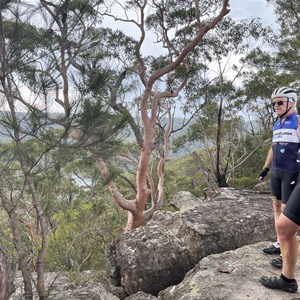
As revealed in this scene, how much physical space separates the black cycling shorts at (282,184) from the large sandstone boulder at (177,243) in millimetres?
1801

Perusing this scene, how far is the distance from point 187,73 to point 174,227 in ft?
22.8

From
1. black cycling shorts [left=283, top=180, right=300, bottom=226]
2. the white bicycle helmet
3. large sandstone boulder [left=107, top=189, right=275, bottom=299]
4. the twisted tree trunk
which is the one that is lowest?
large sandstone boulder [left=107, top=189, right=275, bottom=299]

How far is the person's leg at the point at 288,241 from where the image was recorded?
213cm

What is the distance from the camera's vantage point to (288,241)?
220 centimetres

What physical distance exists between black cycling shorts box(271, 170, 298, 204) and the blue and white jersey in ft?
0.14

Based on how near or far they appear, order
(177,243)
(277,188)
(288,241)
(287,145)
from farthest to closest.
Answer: (177,243) → (277,188) → (287,145) → (288,241)

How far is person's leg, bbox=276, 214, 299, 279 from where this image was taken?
7.00ft

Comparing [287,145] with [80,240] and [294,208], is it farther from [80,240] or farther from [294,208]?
[80,240]

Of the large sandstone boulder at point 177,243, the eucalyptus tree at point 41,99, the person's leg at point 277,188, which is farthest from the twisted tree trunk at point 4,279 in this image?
the large sandstone boulder at point 177,243

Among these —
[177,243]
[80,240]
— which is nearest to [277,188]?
[177,243]

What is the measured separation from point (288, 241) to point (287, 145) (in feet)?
2.65

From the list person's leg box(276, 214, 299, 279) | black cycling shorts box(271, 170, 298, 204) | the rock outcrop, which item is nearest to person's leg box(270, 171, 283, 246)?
black cycling shorts box(271, 170, 298, 204)

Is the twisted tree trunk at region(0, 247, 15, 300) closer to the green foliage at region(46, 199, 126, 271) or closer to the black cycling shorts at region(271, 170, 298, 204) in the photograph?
the black cycling shorts at region(271, 170, 298, 204)

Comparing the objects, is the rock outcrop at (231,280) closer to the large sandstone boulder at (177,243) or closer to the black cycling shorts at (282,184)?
the black cycling shorts at (282,184)
